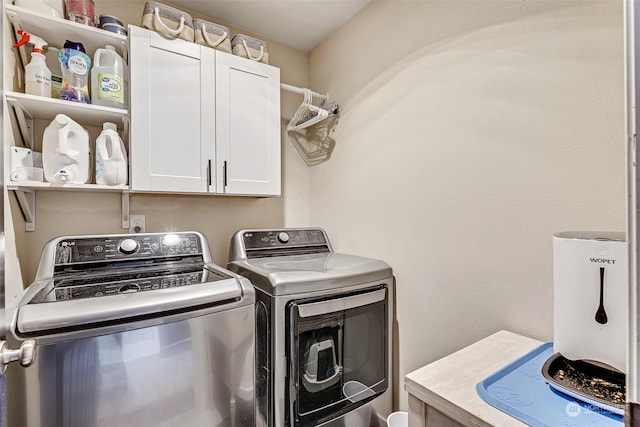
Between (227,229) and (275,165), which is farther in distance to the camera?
(227,229)

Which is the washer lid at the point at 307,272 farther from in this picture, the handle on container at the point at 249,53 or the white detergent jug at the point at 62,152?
the handle on container at the point at 249,53

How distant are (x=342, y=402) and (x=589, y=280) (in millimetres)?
1208

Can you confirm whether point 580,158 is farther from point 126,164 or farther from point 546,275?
point 126,164

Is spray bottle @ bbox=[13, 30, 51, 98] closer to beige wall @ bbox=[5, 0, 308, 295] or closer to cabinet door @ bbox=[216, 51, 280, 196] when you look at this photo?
beige wall @ bbox=[5, 0, 308, 295]

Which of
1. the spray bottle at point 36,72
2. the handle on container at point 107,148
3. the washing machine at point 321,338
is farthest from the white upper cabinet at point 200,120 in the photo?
the washing machine at point 321,338

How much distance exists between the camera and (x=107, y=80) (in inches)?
58.1

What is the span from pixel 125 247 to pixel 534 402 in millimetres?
1675

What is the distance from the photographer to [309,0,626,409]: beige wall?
1.02 metres

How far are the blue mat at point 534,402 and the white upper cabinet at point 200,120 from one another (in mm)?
1535

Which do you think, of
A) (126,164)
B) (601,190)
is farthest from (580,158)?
(126,164)

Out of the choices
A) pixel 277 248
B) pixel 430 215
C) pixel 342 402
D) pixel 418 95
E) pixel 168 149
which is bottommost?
pixel 342 402

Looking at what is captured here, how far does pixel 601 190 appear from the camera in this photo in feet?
3.26

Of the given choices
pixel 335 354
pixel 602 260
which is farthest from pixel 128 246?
pixel 602 260

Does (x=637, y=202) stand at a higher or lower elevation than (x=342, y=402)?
higher
